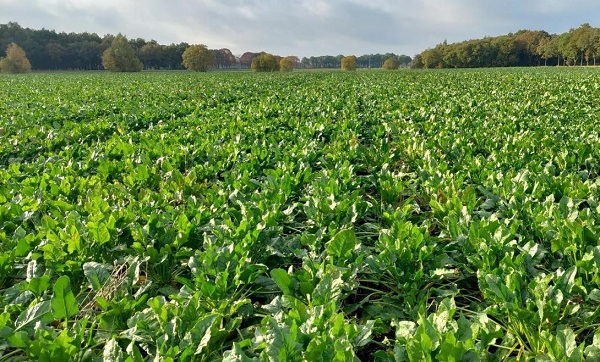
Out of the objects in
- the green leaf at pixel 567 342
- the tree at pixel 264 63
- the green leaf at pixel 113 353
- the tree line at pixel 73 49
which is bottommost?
the green leaf at pixel 113 353

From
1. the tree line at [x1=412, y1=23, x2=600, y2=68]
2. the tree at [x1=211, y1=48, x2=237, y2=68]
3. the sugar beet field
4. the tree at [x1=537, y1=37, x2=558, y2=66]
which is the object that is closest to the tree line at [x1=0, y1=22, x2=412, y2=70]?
the tree line at [x1=412, y1=23, x2=600, y2=68]

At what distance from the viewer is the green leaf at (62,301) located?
6.52 feet

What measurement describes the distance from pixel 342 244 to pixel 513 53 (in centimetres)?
10540

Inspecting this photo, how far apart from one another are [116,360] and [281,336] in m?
0.71

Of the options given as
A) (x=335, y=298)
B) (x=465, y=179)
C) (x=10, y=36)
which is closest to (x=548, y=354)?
(x=335, y=298)

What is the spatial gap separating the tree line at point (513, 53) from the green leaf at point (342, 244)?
95.4 meters

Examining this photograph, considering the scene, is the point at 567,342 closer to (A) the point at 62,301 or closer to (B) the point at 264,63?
(A) the point at 62,301

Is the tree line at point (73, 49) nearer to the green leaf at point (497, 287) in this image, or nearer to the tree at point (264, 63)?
the tree at point (264, 63)

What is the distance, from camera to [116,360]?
1731 mm

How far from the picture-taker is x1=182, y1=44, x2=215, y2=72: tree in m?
76.4

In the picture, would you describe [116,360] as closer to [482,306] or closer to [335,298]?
[335,298]

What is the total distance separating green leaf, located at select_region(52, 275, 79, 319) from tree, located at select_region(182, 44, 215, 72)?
262 feet

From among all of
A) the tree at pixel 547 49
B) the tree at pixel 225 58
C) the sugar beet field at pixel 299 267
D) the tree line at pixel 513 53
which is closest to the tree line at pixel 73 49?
the tree line at pixel 513 53

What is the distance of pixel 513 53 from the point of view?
91875 millimetres
